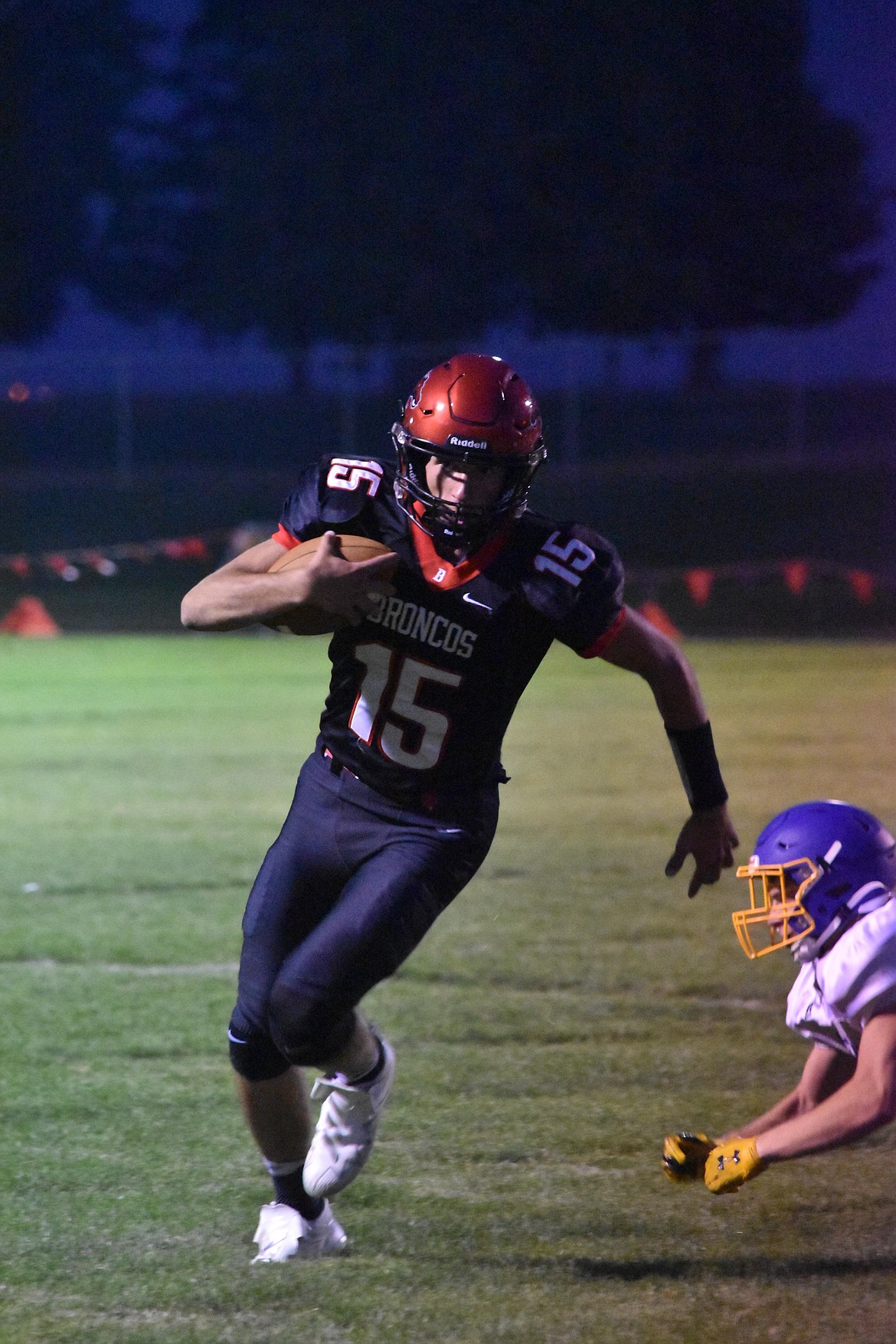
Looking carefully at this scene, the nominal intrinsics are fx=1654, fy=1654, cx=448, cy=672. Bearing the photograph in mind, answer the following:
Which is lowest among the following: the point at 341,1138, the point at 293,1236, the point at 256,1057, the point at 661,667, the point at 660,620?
the point at 660,620

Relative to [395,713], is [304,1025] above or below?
below

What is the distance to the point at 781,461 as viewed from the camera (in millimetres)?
28125

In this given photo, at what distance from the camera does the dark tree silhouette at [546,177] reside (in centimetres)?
3316

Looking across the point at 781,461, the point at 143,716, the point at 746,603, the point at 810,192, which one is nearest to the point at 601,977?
the point at 143,716

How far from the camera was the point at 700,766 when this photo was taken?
394 centimetres

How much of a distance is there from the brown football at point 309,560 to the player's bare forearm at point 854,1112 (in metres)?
1.40

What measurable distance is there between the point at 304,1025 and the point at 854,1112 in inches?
46.8

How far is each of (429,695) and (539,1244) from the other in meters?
1.30

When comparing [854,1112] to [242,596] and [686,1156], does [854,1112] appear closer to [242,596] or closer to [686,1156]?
[686,1156]

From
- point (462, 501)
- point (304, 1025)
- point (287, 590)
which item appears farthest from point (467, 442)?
point (304, 1025)

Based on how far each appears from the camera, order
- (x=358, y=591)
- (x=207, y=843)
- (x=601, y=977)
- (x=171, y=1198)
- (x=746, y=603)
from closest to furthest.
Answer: (x=358, y=591) → (x=171, y=1198) → (x=601, y=977) → (x=207, y=843) → (x=746, y=603)

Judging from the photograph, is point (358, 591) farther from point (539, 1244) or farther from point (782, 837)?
point (539, 1244)

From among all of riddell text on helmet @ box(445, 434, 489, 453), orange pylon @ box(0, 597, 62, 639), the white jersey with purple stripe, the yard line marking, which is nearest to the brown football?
riddell text on helmet @ box(445, 434, 489, 453)

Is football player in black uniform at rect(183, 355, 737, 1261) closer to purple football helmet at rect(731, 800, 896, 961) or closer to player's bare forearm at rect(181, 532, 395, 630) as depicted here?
player's bare forearm at rect(181, 532, 395, 630)
